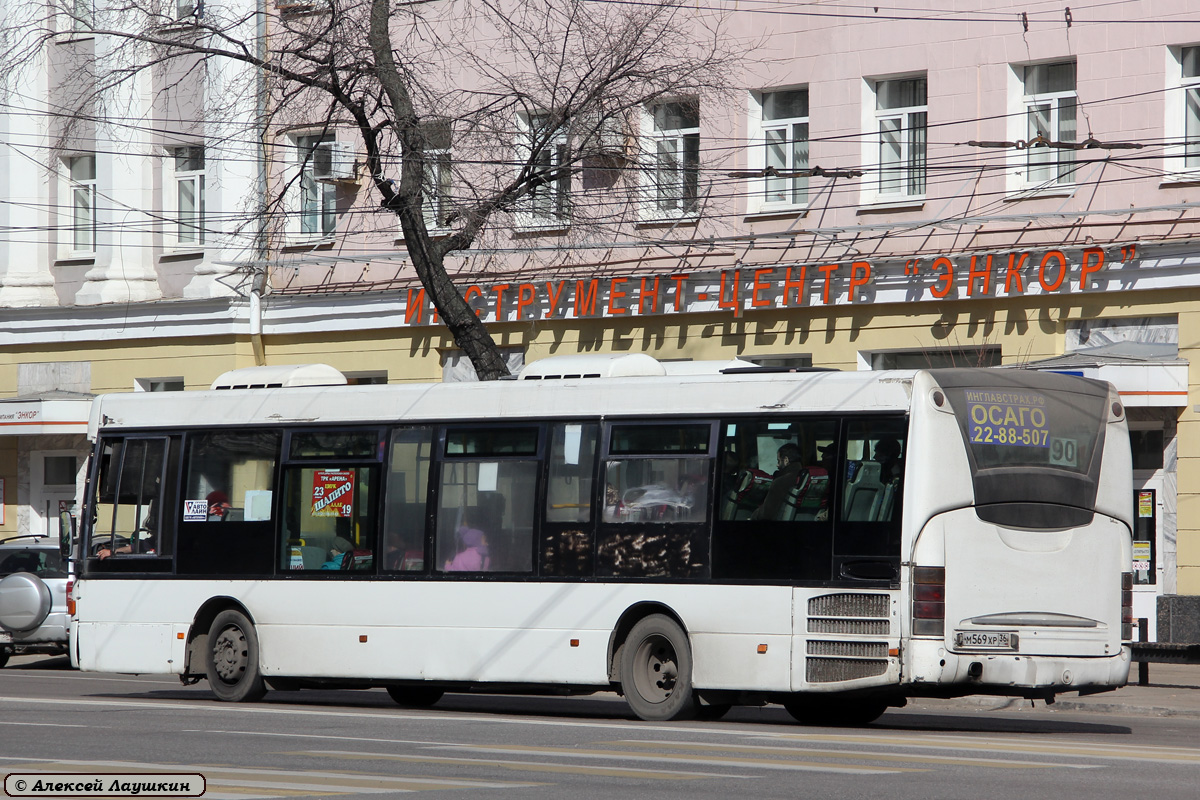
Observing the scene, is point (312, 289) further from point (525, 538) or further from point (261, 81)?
point (525, 538)

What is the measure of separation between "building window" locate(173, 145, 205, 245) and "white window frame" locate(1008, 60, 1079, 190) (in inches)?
555

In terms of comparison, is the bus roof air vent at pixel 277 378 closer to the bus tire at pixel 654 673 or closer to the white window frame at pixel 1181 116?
the bus tire at pixel 654 673

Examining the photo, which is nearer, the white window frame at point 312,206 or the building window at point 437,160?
the building window at point 437,160

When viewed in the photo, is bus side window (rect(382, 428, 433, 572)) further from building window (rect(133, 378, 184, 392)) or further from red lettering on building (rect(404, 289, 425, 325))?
building window (rect(133, 378, 184, 392))

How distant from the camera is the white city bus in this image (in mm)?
13812

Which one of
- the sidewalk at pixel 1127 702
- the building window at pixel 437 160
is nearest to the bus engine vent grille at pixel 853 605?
the sidewalk at pixel 1127 702

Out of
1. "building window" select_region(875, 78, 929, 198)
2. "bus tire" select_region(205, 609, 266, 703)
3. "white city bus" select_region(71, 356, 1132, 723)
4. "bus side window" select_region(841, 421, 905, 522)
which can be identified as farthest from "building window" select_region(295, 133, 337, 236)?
"bus side window" select_region(841, 421, 905, 522)

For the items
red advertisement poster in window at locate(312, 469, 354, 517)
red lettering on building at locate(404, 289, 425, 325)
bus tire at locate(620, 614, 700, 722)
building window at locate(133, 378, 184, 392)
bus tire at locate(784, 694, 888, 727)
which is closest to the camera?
bus tire at locate(620, 614, 700, 722)

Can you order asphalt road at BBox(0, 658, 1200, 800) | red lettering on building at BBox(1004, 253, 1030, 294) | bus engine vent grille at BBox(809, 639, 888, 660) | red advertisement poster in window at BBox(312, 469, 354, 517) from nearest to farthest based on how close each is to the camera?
asphalt road at BBox(0, 658, 1200, 800) → bus engine vent grille at BBox(809, 639, 888, 660) → red advertisement poster in window at BBox(312, 469, 354, 517) → red lettering on building at BBox(1004, 253, 1030, 294)

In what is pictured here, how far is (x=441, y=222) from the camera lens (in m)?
22.5

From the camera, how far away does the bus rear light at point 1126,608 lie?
46.9ft

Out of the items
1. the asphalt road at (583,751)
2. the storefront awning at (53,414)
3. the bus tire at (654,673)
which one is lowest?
the asphalt road at (583,751)

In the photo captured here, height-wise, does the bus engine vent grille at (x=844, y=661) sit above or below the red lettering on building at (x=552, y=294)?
below

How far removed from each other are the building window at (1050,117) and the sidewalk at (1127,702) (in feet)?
21.3
